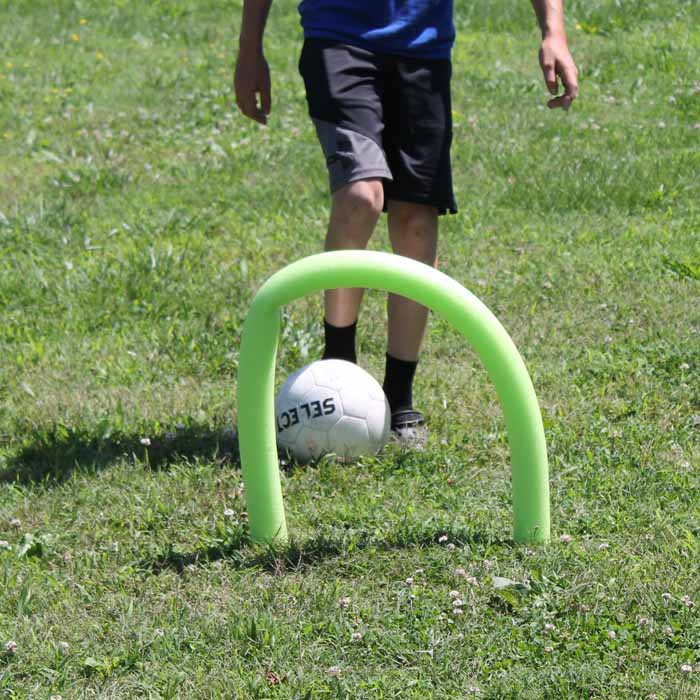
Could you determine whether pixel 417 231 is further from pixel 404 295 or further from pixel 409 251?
pixel 404 295

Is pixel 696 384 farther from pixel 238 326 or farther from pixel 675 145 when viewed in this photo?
pixel 675 145

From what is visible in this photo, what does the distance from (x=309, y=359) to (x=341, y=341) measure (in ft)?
1.72

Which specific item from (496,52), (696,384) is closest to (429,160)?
(696,384)

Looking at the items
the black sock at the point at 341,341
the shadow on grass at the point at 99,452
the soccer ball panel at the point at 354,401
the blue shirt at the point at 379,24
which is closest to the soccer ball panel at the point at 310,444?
the soccer ball panel at the point at 354,401

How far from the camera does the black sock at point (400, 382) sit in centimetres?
436

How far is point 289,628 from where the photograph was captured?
10.3ft

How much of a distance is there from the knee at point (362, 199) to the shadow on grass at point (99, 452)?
89cm

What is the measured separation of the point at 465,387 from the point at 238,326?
1.06 m

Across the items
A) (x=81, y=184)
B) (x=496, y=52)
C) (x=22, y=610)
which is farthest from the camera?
(x=496, y=52)

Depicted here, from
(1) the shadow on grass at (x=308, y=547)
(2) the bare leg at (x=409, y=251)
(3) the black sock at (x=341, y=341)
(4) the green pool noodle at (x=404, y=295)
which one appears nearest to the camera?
(4) the green pool noodle at (x=404, y=295)

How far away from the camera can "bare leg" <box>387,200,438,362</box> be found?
4.31 m

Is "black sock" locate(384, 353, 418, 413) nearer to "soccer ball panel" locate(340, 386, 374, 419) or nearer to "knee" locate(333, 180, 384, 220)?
"soccer ball panel" locate(340, 386, 374, 419)

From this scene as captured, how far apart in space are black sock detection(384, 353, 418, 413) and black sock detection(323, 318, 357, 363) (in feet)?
0.49

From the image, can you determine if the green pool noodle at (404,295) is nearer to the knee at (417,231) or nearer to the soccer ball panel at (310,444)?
the soccer ball panel at (310,444)
